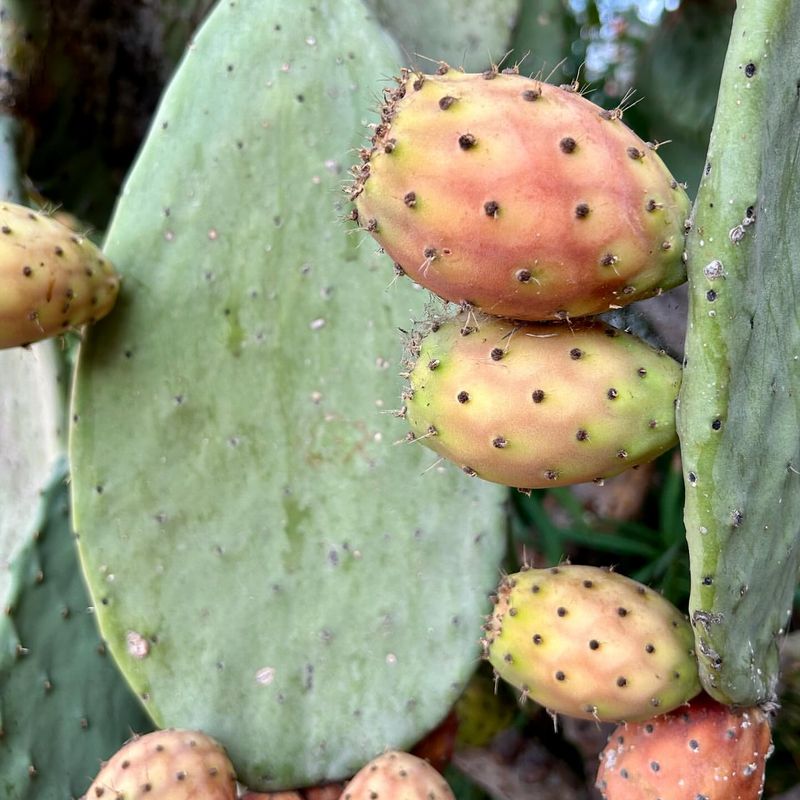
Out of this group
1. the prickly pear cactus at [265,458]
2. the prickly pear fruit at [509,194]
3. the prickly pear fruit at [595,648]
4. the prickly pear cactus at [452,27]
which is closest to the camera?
the prickly pear fruit at [509,194]

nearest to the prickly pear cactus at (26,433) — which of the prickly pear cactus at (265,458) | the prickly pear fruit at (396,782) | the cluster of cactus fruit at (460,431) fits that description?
the cluster of cactus fruit at (460,431)

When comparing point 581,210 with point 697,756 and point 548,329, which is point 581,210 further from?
point 697,756

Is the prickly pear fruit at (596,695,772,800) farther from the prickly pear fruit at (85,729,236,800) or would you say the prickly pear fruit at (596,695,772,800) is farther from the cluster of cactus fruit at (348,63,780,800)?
the prickly pear fruit at (85,729,236,800)

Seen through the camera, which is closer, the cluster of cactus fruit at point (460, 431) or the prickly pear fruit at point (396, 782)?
the cluster of cactus fruit at point (460, 431)

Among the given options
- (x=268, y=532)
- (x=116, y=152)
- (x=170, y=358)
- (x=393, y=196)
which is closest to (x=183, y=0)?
(x=116, y=152)

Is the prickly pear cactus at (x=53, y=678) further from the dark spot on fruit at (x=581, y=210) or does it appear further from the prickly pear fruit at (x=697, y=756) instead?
the dark spot on fruit at (x=581, y=210)

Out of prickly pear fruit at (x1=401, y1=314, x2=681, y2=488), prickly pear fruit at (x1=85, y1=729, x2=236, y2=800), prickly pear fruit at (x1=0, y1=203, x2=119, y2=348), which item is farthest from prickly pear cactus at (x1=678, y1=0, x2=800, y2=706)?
prickly pear fruit at (x1=0, y1=203, x2=119, y2=348)

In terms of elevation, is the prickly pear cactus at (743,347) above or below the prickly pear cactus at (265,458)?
above
